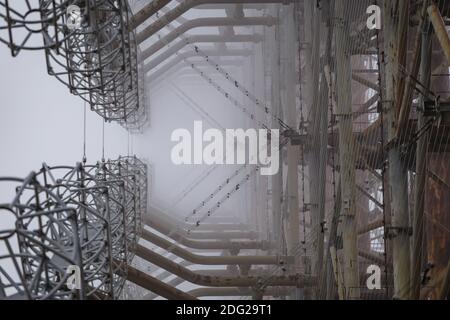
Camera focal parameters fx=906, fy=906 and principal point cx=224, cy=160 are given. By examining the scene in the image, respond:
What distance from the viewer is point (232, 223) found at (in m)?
27.1

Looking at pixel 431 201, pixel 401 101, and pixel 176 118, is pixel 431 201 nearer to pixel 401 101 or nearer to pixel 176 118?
pixel 401 101

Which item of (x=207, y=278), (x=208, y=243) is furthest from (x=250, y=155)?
(x=207, y=278)

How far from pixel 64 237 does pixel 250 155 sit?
12419 millimetres

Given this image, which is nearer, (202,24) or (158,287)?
(158,287)

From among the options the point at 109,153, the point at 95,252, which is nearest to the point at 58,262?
the point at 95,252

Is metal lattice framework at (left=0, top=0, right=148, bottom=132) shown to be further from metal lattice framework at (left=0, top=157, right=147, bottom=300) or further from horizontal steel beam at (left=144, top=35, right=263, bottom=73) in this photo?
horizontal steel beam at (left=144, top=35, right=263, bottom=73)

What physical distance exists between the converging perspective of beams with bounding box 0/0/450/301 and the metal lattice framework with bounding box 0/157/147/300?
1.1 inches

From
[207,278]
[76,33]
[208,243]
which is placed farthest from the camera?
[208,243]

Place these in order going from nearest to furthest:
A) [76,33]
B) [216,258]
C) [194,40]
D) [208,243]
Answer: [76,33]
[216,258]
[208,243]
[194,40]

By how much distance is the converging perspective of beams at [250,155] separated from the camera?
8.14 metres

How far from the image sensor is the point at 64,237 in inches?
311

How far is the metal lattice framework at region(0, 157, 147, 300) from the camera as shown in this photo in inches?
234

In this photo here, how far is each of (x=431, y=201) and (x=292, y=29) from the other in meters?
5.32

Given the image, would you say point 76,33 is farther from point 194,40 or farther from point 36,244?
point 194,40
